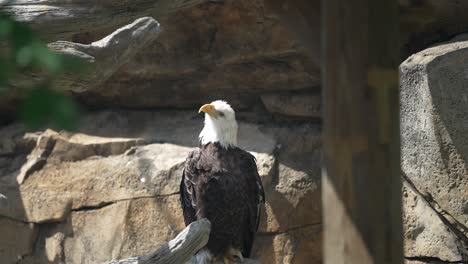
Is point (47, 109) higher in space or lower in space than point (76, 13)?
lower

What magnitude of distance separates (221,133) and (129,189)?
3.42 ft

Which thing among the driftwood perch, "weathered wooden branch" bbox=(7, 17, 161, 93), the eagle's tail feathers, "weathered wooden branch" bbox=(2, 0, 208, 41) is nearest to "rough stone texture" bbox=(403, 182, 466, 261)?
the eagle's tail feathers

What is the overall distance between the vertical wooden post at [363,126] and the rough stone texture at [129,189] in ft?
10.9

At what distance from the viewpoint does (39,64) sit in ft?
3.21

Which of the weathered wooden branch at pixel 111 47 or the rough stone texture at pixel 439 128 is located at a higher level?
the weathered wooden branch at pixel 111 47

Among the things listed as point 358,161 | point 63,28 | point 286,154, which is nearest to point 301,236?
point 286,154

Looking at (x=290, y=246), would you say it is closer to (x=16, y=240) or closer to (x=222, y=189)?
(x=222, y=189)

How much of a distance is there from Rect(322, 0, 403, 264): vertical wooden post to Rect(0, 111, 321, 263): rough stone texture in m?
3.33

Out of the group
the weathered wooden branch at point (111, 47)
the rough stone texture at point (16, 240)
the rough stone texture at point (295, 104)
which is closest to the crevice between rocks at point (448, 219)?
the rough stone texture at point (295, 104)

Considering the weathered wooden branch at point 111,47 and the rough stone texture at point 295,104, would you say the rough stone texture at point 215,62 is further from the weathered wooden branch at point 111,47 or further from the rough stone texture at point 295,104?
the weathered wooden branch at point 111,47

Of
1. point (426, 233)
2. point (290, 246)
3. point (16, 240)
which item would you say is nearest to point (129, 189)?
point (16, 240)

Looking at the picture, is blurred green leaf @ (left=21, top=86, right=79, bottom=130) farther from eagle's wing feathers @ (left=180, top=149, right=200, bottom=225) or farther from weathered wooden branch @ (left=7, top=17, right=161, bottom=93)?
eagle's wing feathers @ (left=180, top=149, right=200, bottom=225)

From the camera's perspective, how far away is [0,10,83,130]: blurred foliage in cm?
93

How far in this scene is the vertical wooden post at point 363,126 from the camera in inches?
78.3
